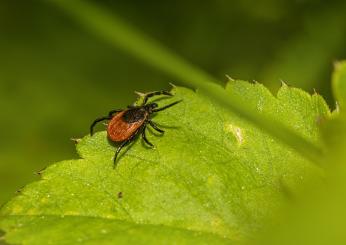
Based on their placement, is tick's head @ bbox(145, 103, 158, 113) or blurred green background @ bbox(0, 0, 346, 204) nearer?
tick's head @ bbox(145, 103, 158, 113)

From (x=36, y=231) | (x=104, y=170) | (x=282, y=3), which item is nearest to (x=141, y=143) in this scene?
(x=104, y=170)

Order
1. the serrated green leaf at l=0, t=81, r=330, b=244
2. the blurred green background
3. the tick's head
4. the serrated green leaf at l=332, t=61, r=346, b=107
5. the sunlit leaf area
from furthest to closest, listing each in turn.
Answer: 1. the blurred green background
2. the tick's head
3. the serrated green leaf at l=0, t=81, r=330, b=244
4. the sunlit leaf area
5. the serrated green leaf at l=332, t=61, r=346, b=107

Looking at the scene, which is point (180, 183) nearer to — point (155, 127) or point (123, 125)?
point (155, 127)

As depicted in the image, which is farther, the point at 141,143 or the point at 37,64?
the point at 37,64

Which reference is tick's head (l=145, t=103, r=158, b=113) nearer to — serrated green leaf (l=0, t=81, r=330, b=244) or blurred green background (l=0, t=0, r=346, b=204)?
serrated green leaf (l=0, t=81, r=330, b=244)

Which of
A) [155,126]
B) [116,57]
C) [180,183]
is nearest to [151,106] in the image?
[155,126]

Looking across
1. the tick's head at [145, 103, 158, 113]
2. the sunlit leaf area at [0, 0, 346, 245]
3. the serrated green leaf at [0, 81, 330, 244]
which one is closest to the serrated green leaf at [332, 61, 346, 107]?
the sunlit leaf area at [0, 0, 346, 245]

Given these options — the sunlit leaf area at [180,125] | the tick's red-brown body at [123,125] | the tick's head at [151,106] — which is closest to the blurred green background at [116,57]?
the sunlit leaf area at [180,125]

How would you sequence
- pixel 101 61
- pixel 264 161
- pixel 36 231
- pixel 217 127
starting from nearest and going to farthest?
pixel 36 231, pixel 264 161, pixel 217 127, pixel 101 61

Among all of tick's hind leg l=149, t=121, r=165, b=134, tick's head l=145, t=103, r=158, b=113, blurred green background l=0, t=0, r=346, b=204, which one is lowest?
tick's hind leg l=149, t=121, r=165, b=134

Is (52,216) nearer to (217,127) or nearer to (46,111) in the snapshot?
(217,127)
